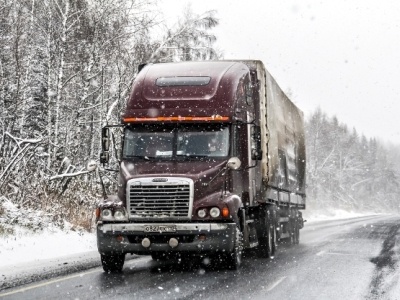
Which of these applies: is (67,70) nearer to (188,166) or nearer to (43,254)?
(43,254)

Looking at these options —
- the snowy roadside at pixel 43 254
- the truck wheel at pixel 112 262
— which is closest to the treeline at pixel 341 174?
the snowy roadside at pixel 43 254

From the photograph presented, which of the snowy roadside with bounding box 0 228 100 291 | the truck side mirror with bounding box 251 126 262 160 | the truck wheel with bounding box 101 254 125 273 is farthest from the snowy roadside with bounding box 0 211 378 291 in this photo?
the truck side mirror with bounding box 251 126 262 160

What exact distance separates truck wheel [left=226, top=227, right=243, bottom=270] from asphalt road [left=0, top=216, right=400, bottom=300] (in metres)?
0.15

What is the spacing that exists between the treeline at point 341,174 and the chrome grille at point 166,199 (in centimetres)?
5095

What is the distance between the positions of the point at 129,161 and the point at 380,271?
496cm

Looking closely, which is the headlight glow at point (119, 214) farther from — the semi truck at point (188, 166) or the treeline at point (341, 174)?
the treeline at point (341, 174)

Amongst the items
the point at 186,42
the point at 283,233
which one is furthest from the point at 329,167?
the point at 283,233

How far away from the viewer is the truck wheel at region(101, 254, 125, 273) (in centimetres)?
1138

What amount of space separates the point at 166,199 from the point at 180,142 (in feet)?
4.08

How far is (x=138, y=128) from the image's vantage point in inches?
474

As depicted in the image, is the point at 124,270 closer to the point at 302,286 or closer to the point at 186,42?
the point at 302,286

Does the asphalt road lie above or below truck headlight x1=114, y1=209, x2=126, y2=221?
below

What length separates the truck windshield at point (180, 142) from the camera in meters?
11.7

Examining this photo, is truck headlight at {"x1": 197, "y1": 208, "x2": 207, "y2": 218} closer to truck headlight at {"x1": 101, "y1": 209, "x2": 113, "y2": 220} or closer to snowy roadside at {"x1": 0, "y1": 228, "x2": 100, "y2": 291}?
truck headlight at {"x1": 101, "y1": 209, "x2": 113, "y2": 220}
